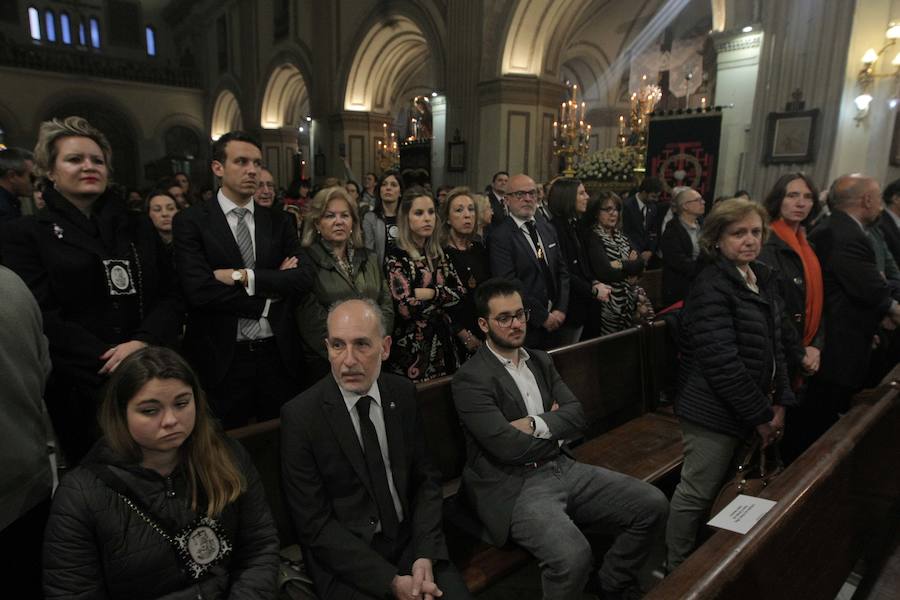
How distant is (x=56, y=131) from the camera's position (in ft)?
6.40

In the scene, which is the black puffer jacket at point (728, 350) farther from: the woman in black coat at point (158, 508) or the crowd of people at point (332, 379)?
the woman in black coat at point (158, 508)

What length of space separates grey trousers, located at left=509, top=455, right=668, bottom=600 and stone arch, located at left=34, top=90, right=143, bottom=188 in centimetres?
2259

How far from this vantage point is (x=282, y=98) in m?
18.4

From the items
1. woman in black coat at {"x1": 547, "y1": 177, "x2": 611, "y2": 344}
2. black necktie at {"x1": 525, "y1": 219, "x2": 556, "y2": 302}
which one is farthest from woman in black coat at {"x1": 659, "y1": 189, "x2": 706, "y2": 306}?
black necktie at {"x1": 525, "y1": 219, "x2": 556, "y2": 302}

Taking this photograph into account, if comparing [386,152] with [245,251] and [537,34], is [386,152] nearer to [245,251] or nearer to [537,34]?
[537,34]

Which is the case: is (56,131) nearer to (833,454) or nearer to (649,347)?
(833,454)

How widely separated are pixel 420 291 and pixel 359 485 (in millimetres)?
1424

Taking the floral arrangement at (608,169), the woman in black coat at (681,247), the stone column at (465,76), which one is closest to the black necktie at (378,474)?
the woman in black coat at (681,247)

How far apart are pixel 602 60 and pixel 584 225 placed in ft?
49.5

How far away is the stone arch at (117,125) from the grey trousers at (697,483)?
22772mm

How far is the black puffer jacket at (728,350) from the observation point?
2197 mm

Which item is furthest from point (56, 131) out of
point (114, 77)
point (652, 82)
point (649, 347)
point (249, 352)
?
point (114, 77)

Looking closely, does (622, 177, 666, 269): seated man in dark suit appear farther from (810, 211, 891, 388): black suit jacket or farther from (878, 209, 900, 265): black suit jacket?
(810, 211, 891, 388): black suit jacket

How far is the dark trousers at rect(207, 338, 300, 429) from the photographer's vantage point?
2.42m
